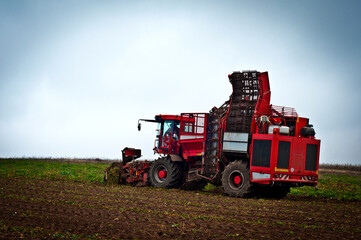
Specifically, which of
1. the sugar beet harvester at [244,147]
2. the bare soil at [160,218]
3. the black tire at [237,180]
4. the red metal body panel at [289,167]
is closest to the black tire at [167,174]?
the sugar beet harvester at [244,147]

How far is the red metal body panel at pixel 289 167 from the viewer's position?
17.8 meters

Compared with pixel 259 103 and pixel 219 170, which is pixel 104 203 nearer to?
pixel 219 170

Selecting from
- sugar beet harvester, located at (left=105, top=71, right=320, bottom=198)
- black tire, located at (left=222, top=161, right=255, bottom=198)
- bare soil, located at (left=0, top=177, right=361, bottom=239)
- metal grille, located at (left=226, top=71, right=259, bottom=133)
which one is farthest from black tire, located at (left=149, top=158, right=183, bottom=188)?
bare soil, located at (left=0, top=177, right=361, bottom=239)

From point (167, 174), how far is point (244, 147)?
17.4 feet

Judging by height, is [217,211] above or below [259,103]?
below

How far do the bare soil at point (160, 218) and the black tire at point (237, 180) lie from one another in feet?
5.40

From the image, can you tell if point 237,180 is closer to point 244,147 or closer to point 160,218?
point 244,147

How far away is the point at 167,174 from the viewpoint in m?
22.5

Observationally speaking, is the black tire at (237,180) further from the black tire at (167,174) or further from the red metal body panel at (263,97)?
the black tire at (167,174)

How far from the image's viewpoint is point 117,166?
24750 mm

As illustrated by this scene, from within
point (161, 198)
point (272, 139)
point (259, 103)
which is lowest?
point (161, 198)

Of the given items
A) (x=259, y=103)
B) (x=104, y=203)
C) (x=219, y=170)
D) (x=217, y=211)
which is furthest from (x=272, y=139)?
(x=104, y=203)

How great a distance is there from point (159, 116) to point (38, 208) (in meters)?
11.2

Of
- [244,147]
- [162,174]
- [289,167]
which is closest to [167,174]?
[162,174]
